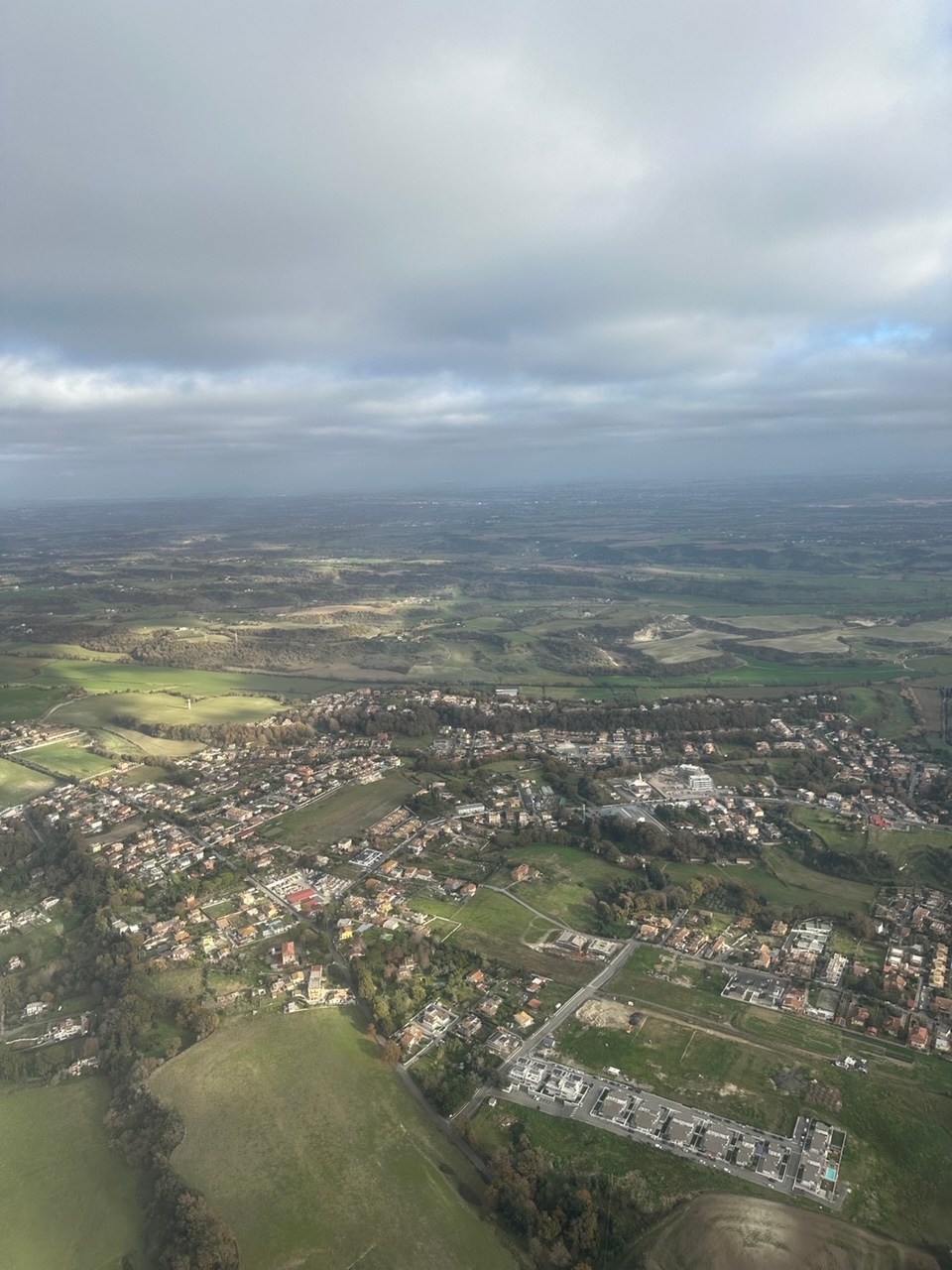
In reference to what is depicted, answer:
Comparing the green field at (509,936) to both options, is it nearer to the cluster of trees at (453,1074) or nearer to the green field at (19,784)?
the cluster of trees at (453,1074)

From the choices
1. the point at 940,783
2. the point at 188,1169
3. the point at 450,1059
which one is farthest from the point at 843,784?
the point at 188,1169

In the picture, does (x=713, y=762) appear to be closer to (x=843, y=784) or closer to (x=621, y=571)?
(x=843, y=784)

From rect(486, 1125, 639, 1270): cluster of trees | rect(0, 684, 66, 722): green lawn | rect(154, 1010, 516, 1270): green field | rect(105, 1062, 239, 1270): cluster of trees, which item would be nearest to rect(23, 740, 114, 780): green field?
rect(0, 684, 66, 722): green lawn

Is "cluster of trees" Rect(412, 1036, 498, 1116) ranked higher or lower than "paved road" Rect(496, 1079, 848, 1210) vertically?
higher

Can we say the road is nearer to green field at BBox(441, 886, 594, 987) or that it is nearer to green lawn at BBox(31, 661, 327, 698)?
green field at BBox(441, 886, 594, 987)

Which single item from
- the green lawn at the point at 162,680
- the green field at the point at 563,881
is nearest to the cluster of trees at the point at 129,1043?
the green field at the point at 563,881

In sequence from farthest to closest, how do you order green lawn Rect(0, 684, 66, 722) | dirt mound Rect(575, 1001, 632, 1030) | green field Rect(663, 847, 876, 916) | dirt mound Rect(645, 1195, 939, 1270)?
1. green lawn Rect(0, 684, 66, 722)
2. green field Rect(663, 847, 876, 916)
3. dirt mound Rect(575, 1001, 632, 1030)
4. dirt mound Rect(645, 1195, 939, 1270)
